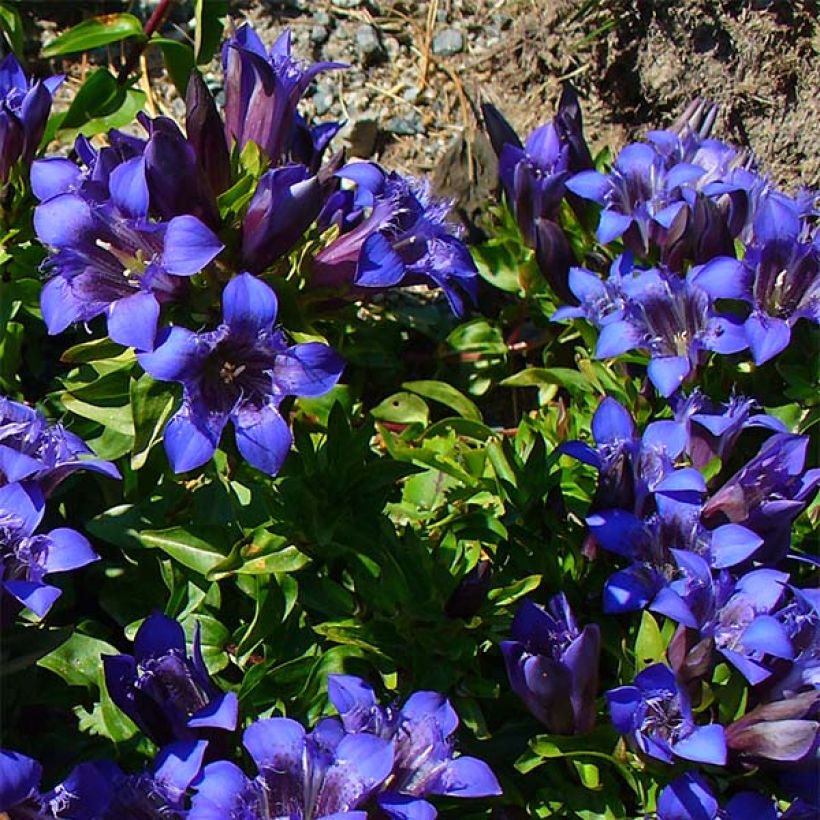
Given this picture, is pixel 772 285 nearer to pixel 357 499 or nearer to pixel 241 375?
pixel 357 499

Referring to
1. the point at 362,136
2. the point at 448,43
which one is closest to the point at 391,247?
the point at 362,136

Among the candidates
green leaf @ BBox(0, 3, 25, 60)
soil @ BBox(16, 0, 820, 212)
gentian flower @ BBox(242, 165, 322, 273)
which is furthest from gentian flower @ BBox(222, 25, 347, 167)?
soil @ BBox(16, 0, 820, 212)

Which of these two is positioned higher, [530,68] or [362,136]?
[530,68]

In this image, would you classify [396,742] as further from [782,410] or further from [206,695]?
[782,410]

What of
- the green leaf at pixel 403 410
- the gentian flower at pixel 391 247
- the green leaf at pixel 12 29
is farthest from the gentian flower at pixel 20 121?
the green leaf at pixel 403 410

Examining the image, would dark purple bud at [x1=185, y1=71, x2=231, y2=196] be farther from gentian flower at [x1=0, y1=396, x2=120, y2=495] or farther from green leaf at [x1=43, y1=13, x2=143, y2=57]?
green leaf at [x1=43, y1=13, x2=143, y2=57]
